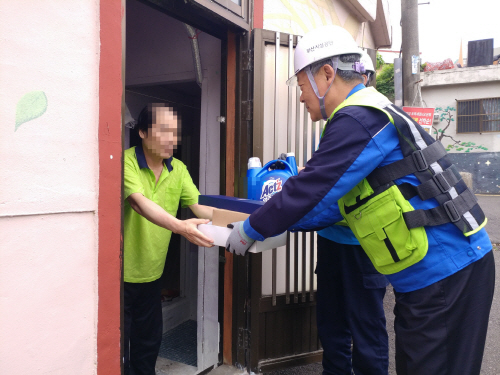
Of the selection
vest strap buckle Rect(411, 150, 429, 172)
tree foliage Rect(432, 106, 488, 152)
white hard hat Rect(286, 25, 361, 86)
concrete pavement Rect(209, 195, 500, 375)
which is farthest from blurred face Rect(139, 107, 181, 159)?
tree foliage Rect(432, 106, 488, 152)

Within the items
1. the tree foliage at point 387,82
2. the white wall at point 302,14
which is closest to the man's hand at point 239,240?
the white wall at point 302,14

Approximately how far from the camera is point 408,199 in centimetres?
169

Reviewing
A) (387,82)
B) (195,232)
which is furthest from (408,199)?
(387,82)

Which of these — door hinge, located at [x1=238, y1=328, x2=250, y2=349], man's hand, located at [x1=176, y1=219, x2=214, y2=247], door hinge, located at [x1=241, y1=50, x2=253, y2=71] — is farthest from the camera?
door hinge, located at [x1=238, y1=328, x2=250, y2=349]

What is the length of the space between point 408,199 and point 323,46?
3.19 ft

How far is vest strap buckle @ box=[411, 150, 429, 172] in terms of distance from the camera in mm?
1686

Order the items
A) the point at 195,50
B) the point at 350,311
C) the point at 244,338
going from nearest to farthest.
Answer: the point at 350,311 < the point at 244,338 < the point at 195,50

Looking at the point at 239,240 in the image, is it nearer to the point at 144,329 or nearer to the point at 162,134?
the point at 162,134

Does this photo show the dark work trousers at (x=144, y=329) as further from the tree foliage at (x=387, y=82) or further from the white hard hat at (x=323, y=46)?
the tree foliage at (x=387, y=82)

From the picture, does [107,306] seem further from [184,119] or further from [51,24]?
[184,119]

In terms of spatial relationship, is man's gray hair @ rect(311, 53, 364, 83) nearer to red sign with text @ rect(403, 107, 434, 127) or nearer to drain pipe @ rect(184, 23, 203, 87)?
drain pipe @ rect(184, 23, 203, 87)

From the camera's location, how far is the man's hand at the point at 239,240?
6.50 ft

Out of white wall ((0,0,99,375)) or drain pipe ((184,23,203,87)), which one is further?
drain pipe ((184,23,203,87))

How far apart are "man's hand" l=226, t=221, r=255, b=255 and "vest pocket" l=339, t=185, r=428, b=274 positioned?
1.88 feet
